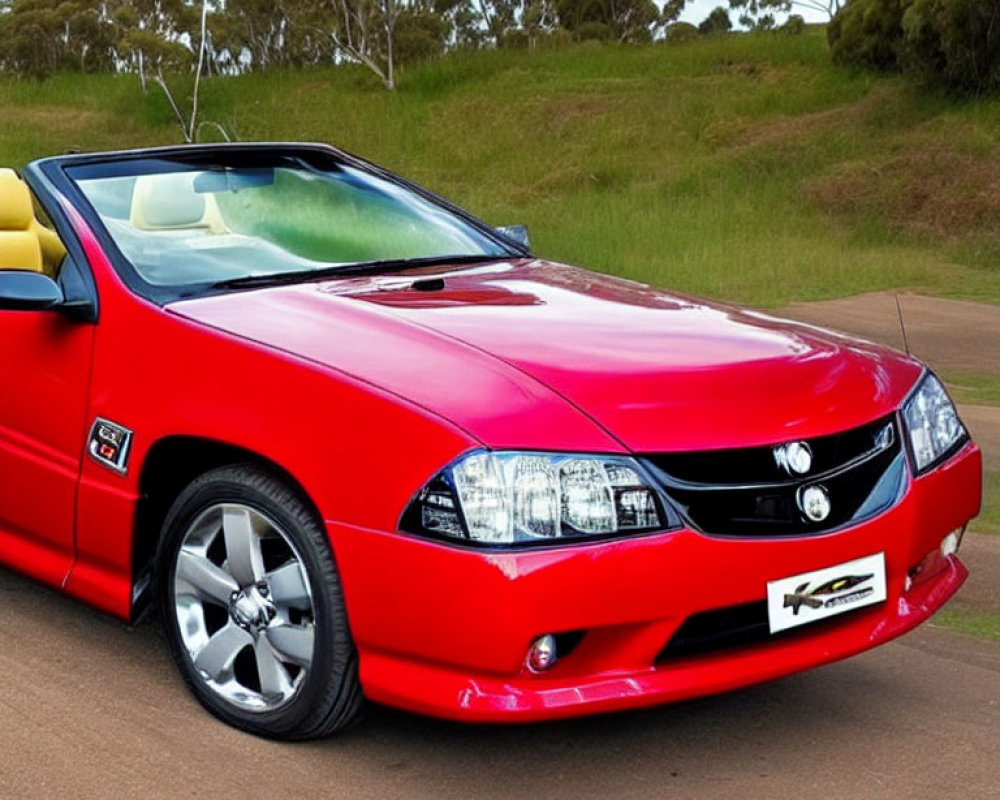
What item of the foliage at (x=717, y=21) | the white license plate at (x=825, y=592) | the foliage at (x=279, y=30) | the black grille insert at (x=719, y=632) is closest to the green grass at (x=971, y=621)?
the white license plate at (x=825, y=592)

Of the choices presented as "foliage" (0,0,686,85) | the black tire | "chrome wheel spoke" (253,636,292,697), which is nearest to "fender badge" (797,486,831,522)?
the black tire

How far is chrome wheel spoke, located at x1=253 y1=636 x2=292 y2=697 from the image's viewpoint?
3846mm

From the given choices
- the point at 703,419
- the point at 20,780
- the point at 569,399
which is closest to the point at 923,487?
the point at 703,419

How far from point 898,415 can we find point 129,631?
87.1 inches

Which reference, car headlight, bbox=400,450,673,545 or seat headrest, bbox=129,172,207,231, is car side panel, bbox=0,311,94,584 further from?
car headlight, bbox=400,450,673,545

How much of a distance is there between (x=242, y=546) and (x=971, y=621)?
2.23 meters

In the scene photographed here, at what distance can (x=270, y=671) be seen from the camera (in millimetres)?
3863

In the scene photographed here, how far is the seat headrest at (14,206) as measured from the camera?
191 inches

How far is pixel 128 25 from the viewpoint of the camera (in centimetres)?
4631

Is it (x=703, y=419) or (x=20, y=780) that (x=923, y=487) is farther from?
(x=20, y=780)

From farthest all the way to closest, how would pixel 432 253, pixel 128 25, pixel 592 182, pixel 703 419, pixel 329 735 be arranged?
1. pixel 128 25
2. pixel 592 182
3. pixel 432 253
4. pixel 329 735
5. pixel 703 419

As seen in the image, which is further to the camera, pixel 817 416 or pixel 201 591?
pixel 201 591

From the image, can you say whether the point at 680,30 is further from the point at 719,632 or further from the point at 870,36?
the point at 719,632

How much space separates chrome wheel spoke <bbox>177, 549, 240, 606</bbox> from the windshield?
2.55 feet
